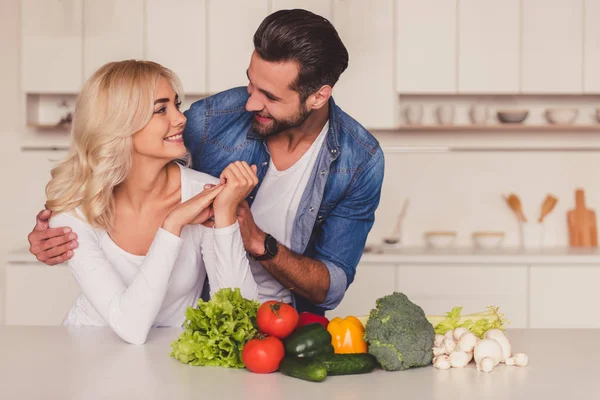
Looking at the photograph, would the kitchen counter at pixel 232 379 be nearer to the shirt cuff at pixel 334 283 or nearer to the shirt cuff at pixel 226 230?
the shirt cuff at pixel 226 230

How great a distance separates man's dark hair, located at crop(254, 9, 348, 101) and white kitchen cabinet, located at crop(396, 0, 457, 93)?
7.22ft

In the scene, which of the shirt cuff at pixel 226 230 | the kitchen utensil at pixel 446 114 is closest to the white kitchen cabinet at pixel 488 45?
the kitchen utensil at pixel 446 114

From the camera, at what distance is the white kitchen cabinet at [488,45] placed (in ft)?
15.6

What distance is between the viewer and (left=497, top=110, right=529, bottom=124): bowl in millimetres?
4945

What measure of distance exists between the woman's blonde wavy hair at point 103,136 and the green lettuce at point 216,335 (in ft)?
2.30

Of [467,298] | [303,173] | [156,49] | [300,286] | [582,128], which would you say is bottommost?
[467,298]

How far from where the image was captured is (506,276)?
15.2 ft

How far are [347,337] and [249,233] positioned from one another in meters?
0.68

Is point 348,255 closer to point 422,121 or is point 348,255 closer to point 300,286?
point 300,286

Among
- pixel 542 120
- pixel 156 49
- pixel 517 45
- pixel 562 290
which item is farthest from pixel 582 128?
pixel 156 49

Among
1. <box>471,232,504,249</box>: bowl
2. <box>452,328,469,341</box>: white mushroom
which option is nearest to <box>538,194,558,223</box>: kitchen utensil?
<box>471,232,504,249</box>: bowl

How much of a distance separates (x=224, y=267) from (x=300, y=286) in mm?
451

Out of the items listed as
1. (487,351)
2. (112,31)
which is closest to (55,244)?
(487,351)

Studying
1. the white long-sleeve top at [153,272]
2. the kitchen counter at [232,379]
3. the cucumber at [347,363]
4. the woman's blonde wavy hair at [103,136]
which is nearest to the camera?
the kitchen counter at [232,379]
